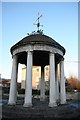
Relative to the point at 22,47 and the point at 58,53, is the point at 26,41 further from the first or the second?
the point at 58,53

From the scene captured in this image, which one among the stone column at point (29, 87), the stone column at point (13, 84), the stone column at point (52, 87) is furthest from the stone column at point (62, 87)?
the stone column at point (13, 84)

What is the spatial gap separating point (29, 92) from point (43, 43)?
5172 millimetres

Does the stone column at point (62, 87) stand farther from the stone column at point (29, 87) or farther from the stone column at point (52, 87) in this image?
the stone column at point (29, 87)

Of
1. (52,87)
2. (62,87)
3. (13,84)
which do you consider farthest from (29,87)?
(62,87)

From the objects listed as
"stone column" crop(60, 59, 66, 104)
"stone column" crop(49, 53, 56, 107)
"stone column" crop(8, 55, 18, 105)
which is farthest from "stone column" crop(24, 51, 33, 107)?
"stone column" crop(60, 59, 66, 104)

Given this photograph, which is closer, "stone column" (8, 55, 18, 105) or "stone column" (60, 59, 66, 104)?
"stone column" (8, 55, 18, 105)

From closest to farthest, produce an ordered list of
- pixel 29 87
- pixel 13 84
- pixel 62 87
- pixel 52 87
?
pixel 29 87 < pixel 52 87 < pixel 13 84 < pixel 62 87

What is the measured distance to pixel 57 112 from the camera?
51.3ft

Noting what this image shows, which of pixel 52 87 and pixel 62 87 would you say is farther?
pixel 62 87

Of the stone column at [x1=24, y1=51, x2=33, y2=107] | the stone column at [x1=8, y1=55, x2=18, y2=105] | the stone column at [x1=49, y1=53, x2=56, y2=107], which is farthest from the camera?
the stone column at [x1=8, y1=55, x2=18, y2=105]

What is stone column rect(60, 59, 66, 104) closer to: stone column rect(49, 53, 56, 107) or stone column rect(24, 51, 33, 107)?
stone column rect(49, 53, 56, 107)

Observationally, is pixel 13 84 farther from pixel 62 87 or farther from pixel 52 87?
pixel 62 87

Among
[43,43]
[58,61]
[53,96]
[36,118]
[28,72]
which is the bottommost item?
[36,118]

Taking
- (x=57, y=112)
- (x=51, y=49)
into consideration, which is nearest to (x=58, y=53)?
(x=51, y=49)
